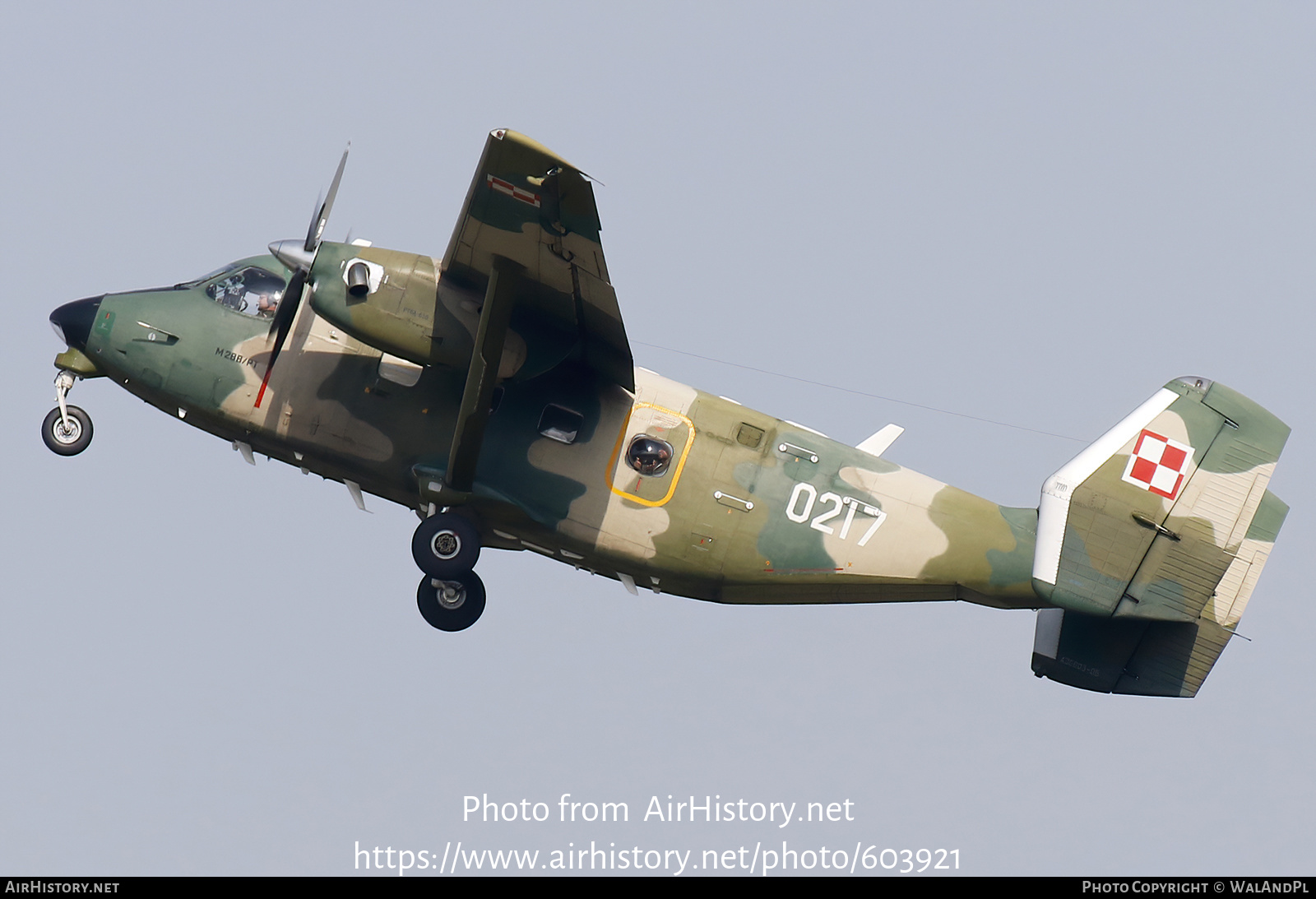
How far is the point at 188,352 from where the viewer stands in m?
20.7

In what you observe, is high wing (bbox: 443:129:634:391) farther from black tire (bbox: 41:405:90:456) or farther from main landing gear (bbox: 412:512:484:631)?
black tire (bbox: 41:405:90:456)

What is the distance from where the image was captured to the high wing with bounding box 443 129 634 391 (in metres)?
17.3

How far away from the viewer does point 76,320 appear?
69.2 ft

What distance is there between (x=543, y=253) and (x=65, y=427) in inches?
271

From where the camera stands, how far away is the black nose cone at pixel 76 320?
21.0 m

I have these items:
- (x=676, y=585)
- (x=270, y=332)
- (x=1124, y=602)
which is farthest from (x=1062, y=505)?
(x=270, y=332)

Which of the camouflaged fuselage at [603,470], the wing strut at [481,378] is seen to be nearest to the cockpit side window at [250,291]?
the camouflaged fuselage at [603,470]

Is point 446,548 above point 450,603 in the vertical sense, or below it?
above

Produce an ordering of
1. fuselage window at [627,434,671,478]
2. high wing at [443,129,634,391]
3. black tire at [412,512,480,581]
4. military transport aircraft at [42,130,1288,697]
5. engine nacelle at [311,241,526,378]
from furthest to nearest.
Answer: fuselage window at [627,434,671,478] → military transport aircraft at [42,130,1288,697] → black tire at [412,512,480,581] → engine nacelle at [311,241,526,378] → high wing at [443,129,634,391]

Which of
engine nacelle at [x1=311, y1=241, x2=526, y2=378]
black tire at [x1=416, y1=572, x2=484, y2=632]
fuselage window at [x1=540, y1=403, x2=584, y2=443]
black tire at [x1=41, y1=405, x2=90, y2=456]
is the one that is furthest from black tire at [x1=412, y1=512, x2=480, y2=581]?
black tire at [x1=41, y1=405, x2=90, y2=456]

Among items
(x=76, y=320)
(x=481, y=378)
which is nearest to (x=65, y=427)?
(x=76, y=320)

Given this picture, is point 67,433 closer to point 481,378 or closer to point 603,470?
point 481,378

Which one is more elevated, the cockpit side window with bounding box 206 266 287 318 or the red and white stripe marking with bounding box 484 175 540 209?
the red and white stripe marking with bounding box 484 175 540 209

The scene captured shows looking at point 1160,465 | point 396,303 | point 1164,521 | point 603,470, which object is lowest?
point 603,470
